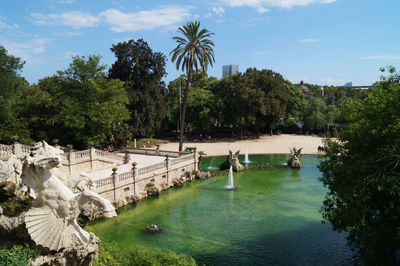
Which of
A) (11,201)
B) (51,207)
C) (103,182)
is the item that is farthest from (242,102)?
(51,207)

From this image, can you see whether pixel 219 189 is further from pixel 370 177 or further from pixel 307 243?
pixel 370 177

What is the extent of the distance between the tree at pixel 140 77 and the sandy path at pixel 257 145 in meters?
5.85

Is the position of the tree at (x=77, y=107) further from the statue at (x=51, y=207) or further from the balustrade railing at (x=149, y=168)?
the statue at (x=51, y=207)

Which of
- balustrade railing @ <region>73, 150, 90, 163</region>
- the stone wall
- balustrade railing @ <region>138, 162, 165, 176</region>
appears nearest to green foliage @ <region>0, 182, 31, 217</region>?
the stone wall

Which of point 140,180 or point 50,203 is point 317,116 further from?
point 50,203

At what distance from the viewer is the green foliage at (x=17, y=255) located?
308 inches

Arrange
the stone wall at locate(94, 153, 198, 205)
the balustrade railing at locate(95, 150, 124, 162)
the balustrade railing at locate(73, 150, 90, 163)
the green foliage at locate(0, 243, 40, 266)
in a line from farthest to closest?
the balustrade railing at locate(95, 150, 124, 162) < the balustrade railing at locate(73, 150, 90, 163) < the stone wall at locate(94, 153, 198, 205) < the green foliage at locate(0, 243, 40, 266)

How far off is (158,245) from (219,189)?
12.2 meters

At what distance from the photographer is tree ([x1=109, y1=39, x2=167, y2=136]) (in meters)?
50.4

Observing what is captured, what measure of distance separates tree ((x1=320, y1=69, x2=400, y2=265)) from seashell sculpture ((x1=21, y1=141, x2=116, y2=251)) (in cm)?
840

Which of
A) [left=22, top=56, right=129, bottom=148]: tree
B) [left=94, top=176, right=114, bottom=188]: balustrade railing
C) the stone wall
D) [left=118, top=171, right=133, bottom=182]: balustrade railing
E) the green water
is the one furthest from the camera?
[left=22, top=56, right=129, bottom=148]: tree

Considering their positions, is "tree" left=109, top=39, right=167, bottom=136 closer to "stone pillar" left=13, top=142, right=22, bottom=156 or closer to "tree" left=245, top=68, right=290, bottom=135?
"tree" left=245, top=68, right=290, bottom=135

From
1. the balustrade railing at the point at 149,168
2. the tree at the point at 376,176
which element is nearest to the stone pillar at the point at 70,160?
the balustrade railing at the point at 149,168

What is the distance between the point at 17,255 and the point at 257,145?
164ft
